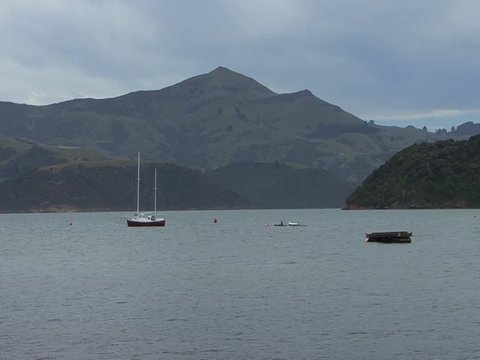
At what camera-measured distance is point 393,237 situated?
172625mm

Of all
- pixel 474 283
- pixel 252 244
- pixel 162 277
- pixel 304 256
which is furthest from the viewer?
pixel 252 244

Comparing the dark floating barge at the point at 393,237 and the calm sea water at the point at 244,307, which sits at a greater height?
the dark floating barge at the point at 393,237

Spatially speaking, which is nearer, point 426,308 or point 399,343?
→ point 399,343

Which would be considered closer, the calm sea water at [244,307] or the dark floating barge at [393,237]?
the calm sea water at [244,307]

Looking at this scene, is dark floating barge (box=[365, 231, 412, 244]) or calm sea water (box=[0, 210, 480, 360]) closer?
calm sea water (box=[0, 210, 480, 360])

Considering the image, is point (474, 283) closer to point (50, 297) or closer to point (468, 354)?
point (468, 354)

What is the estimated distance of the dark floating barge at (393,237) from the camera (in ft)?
562

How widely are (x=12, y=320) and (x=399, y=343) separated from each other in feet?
109

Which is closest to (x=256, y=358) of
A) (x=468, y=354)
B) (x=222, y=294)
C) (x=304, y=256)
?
(x=468, y=354)

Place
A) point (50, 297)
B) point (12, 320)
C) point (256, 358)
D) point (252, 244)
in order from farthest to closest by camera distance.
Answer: point (252, 244) < point (50, 297) < point (12, 320) < point (256, 358)

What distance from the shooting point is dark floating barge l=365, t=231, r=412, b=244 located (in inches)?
6742

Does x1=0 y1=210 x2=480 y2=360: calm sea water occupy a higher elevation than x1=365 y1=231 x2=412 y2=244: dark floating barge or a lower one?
lower

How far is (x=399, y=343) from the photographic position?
5769cm

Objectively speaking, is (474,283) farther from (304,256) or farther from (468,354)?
(304,256)
